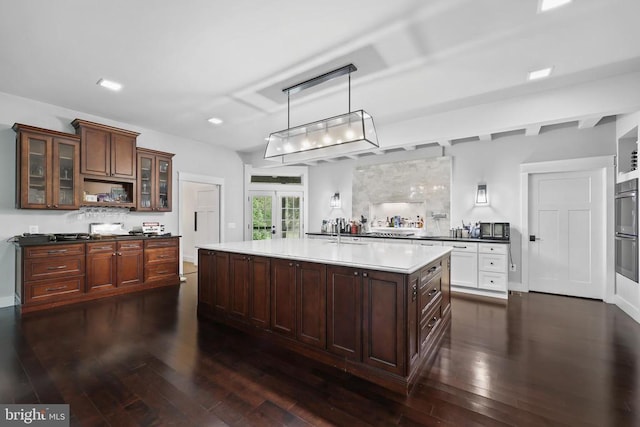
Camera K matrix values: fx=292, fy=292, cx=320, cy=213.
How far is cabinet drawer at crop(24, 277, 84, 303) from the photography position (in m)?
3.75

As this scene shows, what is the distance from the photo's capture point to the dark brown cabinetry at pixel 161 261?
494 cm

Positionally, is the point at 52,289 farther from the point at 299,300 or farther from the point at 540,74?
the point at 540,74

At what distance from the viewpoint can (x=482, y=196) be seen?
16.8 feet

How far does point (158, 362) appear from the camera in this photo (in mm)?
2492

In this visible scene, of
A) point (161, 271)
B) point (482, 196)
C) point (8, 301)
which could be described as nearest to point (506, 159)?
point (482, 196)

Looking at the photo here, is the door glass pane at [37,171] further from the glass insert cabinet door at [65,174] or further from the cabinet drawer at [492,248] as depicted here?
the cabinet drawer at [492,248]

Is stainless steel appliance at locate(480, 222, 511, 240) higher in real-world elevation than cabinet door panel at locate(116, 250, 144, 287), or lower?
higher

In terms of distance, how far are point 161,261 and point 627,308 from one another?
6.91 metres

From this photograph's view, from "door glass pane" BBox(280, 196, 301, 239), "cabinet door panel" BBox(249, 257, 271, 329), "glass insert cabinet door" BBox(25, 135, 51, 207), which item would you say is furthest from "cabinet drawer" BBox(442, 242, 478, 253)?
"glass insert cabinet door" BBox(25, 135, 51, 207)

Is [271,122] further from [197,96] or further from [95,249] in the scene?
[95,249]

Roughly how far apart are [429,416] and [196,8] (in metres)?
3.34

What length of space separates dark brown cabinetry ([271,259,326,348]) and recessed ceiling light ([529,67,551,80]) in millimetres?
3043

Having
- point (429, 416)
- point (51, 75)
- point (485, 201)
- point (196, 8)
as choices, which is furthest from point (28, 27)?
point (485, 201)

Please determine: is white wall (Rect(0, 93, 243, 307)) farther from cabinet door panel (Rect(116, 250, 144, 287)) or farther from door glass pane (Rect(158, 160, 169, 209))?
cabinet door panel (Rect(116, 250, 144, 287))
